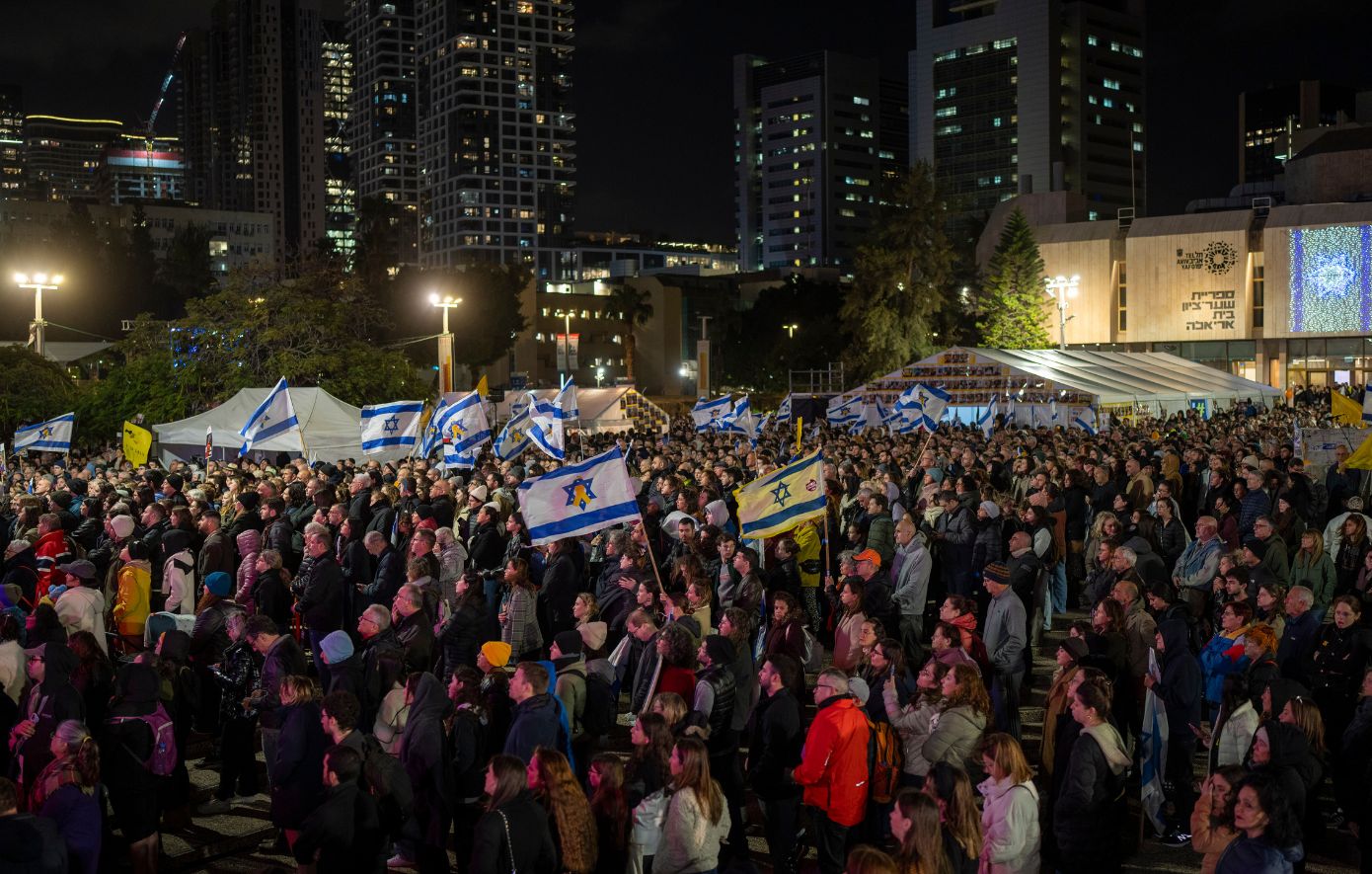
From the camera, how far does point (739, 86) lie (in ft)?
581

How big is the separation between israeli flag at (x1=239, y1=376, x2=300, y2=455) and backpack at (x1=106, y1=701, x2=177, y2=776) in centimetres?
1131

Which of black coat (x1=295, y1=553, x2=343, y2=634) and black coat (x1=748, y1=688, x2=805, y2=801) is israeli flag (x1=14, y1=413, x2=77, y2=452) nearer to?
black coat (x1=295, y1=553, x2=343, y2=634)

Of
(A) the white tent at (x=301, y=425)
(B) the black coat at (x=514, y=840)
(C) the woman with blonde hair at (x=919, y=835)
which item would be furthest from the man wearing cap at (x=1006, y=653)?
(A) the white tent at (x=301, y=425)

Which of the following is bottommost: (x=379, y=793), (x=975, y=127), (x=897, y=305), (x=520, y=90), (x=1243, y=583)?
(x=379, y=793)

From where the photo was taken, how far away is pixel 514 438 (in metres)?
19.5

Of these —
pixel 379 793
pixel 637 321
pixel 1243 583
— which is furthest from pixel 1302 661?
pixel 637 321

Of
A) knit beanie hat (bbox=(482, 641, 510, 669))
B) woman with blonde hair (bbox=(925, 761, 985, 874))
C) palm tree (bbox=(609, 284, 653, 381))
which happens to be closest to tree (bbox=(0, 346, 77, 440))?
knit beanie hat (bbox=(482, 641, 510, 669))

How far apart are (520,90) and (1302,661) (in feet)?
588

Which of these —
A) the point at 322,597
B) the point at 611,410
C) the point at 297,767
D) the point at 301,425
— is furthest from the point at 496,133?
the point at 297,767

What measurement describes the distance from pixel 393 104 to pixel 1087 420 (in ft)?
582

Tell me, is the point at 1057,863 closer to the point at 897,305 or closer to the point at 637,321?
the point at 897,305

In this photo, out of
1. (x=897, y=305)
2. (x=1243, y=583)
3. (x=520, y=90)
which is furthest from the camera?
(x=520, y=90)

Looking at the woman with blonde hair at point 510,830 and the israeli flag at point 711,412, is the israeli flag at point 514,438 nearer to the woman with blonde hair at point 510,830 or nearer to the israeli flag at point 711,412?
the israeli flag at point 711,412

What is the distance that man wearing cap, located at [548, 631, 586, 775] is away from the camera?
6242 millimetres
